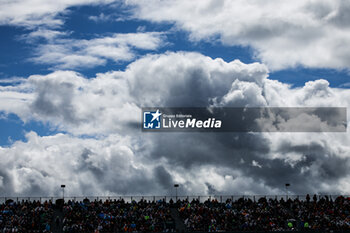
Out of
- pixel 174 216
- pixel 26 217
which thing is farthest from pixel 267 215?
pixel 26 217

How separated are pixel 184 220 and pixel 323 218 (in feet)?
65.4

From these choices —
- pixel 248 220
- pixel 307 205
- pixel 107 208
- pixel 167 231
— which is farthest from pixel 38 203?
pixel 307 205

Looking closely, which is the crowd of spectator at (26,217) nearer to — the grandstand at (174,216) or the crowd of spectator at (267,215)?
the grandstand at (174,216)

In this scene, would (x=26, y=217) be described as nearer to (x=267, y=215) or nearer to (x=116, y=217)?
(x=116, y=217)

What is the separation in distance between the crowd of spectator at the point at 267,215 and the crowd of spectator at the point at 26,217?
63.4 ft

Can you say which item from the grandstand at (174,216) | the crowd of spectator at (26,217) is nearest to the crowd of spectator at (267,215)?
the grandstand at (174,216)

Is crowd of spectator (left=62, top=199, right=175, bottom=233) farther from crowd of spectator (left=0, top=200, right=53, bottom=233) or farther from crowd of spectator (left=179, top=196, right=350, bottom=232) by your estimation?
crowd of spectator (left=179, top=196, right=350, bottom=232)

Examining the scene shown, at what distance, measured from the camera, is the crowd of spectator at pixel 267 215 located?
7356cm

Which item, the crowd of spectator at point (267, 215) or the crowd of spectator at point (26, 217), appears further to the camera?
the crowd of spectator at point (267, 215)

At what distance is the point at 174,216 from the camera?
78.4 meters

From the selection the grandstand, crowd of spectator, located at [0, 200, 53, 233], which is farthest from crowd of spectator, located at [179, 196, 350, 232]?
crowd of spectator, located at [0, 200, 53, 233]

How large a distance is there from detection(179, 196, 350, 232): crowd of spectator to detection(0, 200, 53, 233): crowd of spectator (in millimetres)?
19330

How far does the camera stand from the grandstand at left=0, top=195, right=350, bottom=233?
7150cm

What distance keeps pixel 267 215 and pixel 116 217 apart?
21829 mm
